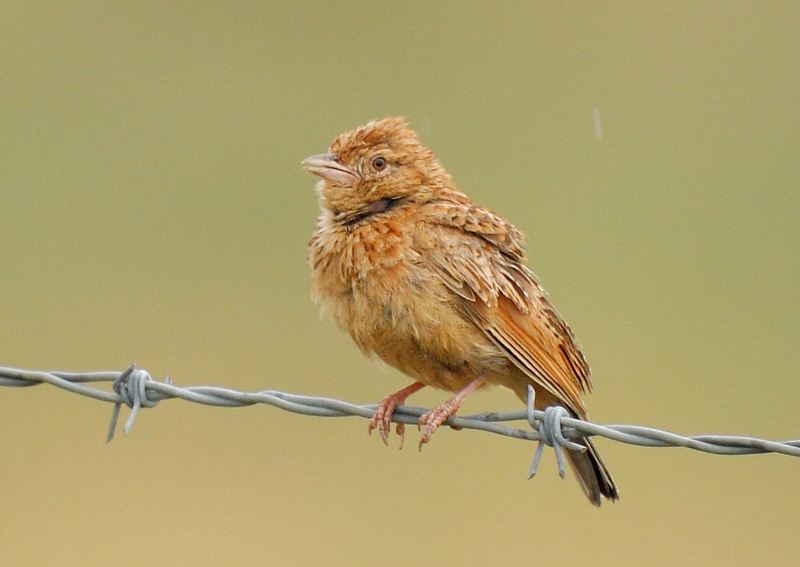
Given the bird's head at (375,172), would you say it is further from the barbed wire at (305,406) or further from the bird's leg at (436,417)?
Answer: the barbed wire at (305,406)

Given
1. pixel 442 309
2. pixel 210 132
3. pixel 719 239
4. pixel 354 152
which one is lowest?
pixel 442 309

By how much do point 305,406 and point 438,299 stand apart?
2.97ft

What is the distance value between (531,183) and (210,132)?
3022mm

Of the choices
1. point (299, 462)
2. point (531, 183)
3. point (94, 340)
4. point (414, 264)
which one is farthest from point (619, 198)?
point (414, 264)

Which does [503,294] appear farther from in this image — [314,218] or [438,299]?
[314,218]

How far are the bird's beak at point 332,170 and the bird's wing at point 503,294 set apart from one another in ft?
1.39

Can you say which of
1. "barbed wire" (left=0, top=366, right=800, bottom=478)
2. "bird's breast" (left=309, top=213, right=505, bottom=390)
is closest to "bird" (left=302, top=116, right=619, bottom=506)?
"bird's breast" (left=309, top=213, right=505, bottom=390)

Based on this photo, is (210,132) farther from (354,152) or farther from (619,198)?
(354,152)

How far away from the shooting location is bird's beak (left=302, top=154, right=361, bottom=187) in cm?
546

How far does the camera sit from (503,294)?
5.05 metres

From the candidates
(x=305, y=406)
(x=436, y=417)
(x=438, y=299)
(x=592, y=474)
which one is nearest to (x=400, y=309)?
(x=438, y=299)

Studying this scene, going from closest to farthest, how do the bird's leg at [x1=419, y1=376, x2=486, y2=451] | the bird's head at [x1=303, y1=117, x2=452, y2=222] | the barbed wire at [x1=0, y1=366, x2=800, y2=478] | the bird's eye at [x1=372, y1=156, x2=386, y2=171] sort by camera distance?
the barbed wire at [x1=0, y1=366, x2=800, y2=478] < the bird's leg at [x1=419, y1=376, x2=486, y2=451] < the bird's head at [x1=303, y1=117, x2=452, y2=222] < the bird's eye at [x1=372, y1=156, x2=386, y2=171]

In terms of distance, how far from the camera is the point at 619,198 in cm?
973

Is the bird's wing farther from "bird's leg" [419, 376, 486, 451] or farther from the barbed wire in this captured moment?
the barbed wire
